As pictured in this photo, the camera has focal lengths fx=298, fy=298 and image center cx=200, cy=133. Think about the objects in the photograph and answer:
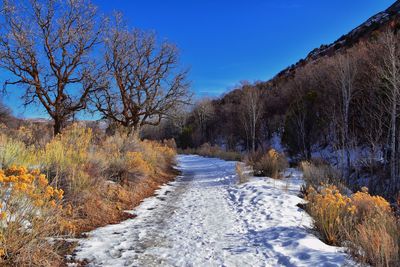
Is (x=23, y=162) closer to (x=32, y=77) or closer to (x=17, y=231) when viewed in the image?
(x=17, y=231)

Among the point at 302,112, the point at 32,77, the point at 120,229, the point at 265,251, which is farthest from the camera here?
the point at 302,112

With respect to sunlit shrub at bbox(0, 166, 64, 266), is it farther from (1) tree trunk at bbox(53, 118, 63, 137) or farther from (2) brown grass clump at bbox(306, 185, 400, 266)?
(1) tree trunk at bbox(53, 118, 63, 137)

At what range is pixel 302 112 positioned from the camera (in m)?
20.7

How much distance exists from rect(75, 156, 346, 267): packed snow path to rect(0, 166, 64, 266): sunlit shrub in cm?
73

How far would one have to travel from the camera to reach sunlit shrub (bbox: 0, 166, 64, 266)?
3346 mm

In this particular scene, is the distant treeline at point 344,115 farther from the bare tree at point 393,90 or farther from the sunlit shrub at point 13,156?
the sunlit shrub at point 13,156

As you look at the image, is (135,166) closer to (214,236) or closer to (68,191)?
(68,191)

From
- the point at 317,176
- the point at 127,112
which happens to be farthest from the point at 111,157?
the point at 127,112

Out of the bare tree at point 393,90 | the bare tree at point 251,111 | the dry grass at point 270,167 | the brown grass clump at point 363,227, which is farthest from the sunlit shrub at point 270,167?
the bare tree at point 251,111

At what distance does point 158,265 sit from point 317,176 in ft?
22.6

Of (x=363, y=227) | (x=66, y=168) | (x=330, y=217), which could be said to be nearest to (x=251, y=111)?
(x=66, y=168)

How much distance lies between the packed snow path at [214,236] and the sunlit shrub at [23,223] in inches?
28.8

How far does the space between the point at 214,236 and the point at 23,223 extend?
3018 mm

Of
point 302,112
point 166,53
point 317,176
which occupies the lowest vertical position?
point 317,176
